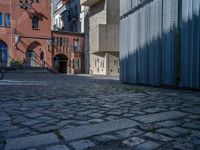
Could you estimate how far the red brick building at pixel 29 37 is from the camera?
129 ft

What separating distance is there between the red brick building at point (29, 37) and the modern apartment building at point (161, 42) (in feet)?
95.7

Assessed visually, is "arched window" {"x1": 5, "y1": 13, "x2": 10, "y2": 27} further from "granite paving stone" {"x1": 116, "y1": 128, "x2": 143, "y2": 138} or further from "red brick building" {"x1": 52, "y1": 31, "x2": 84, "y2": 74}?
"granite paving stone" {"x1": 116, "y1": 128, "x2": 143, "y2": 138}

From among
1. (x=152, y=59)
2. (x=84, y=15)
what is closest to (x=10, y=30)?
(x=84, y=15)

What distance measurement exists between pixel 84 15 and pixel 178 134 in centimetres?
4532

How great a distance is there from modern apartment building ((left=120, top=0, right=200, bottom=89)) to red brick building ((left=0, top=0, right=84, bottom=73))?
2918 centimetres

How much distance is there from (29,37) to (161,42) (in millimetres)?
A: 33357

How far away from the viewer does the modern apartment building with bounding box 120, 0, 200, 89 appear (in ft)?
27.2

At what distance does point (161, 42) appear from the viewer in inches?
385

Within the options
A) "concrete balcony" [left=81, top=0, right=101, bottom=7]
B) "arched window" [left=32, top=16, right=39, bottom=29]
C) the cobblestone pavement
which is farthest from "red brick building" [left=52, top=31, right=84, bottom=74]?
the cobblestone pavement

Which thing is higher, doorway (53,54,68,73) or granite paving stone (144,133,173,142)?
doorway (53,54,68,73)

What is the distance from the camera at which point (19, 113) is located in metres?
5.05

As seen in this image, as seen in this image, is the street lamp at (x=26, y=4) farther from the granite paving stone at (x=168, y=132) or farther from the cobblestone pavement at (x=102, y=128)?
the granite paving stone at (x=168, y=132)

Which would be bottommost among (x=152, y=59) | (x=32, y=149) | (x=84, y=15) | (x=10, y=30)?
(x=32, y=149)

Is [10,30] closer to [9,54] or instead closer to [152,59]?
[9,54]
